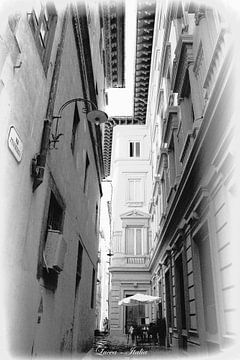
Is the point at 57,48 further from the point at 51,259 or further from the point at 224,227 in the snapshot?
the point at 224,227

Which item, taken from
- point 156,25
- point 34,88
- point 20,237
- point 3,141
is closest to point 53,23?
point 34,88

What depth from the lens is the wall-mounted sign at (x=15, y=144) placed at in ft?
13.3

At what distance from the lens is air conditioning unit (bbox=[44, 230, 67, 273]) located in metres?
5.83

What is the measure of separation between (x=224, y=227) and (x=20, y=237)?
3.83 meters

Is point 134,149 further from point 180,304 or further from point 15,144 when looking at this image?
point 15,144

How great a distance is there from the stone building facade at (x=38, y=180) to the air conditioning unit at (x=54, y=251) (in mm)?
18

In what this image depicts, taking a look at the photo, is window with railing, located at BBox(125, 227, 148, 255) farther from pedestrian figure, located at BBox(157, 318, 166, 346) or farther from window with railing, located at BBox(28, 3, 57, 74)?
window with railing, located at BBox(28, 3, 57, 74)

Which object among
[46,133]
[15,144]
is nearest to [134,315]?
[46,133]

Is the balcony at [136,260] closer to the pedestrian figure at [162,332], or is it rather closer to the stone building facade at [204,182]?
the pedestrian figure at [162,332]

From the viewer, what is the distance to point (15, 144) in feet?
13.7

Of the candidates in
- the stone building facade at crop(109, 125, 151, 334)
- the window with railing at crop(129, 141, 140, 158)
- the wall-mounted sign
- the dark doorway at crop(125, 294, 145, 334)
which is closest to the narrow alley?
the wall-mounted sign

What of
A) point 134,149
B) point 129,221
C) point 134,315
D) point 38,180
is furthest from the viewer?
point 134,149

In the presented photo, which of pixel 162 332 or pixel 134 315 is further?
pixel 134 315

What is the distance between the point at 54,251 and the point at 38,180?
1.51 meters
